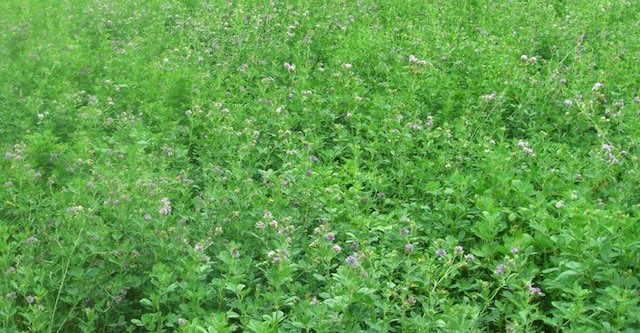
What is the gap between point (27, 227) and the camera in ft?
11.5

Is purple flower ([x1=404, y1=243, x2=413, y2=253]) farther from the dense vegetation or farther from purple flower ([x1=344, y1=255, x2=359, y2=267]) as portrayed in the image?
purple flower ([x1=344, y1=255, x2=359, y2=267])

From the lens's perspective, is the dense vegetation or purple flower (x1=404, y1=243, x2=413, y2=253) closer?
the dense vegetation

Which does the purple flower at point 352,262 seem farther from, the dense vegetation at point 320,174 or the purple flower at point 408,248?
the purple flower at point 408,248

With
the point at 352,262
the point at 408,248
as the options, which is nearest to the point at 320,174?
the point at 408,248

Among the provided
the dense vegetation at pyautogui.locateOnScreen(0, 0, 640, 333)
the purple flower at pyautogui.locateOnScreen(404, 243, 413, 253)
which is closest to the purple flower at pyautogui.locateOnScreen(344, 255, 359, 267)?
the dense vegetation at pyautogui.locateOnScreen(0, 0, 640, 333)

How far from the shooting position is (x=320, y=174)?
13.1 feet

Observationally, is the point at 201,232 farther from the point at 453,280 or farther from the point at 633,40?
the point at 633,40

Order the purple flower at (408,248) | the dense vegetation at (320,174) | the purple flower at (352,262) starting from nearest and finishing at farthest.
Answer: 1. the purple flower at (352,262)
2. the dense vegetation at (320,174)
3. the purple flower at (408,248)

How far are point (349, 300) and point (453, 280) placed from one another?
79 centimetres

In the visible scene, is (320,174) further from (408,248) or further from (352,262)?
(352,262)

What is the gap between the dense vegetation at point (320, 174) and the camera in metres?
3.02

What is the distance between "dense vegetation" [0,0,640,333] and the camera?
9.91 ft

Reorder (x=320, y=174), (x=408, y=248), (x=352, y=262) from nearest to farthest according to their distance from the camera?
(x=352, y=262), (x=408, y=248), (x=320, y=174)

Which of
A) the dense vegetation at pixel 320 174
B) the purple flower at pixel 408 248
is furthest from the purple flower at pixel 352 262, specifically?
the purple flower at pixel 408 248
